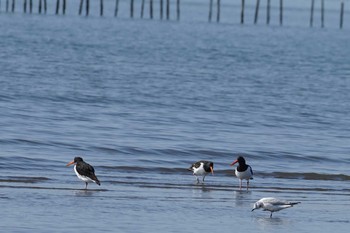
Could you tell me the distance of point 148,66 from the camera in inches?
2203

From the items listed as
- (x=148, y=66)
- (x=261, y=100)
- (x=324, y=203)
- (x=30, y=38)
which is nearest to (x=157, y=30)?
(x=30, y=38)

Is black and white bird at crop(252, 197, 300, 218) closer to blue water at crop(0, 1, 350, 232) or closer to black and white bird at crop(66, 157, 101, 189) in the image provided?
blue water at crop(0, 1, 350, 232)

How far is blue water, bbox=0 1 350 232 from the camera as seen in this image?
15.3m

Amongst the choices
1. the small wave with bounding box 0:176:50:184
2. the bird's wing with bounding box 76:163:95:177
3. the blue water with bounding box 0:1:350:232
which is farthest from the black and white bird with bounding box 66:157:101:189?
the small wave with bounding box 0:176:50:184

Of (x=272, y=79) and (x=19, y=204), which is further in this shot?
(x=272, y=79)

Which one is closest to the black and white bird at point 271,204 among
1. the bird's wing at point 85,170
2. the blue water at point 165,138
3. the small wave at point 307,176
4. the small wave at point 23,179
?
the blue water at point 165,138

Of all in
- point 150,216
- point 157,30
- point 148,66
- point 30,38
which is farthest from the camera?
point 157,30

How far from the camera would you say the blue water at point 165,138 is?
15297 millimetres

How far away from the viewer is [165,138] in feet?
87.5

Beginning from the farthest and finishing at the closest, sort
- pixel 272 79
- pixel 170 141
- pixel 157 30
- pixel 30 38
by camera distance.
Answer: pixel 157 30 < pixel 30 38 < pixel 272 79 < pixel 170 141

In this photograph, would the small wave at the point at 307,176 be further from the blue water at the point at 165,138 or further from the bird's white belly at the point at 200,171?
the bird's white belly at the point at 200,171

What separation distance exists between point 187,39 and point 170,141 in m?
61.2

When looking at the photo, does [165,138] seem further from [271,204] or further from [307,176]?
[271,204]

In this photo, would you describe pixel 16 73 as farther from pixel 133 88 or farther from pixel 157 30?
pixel 157 30
